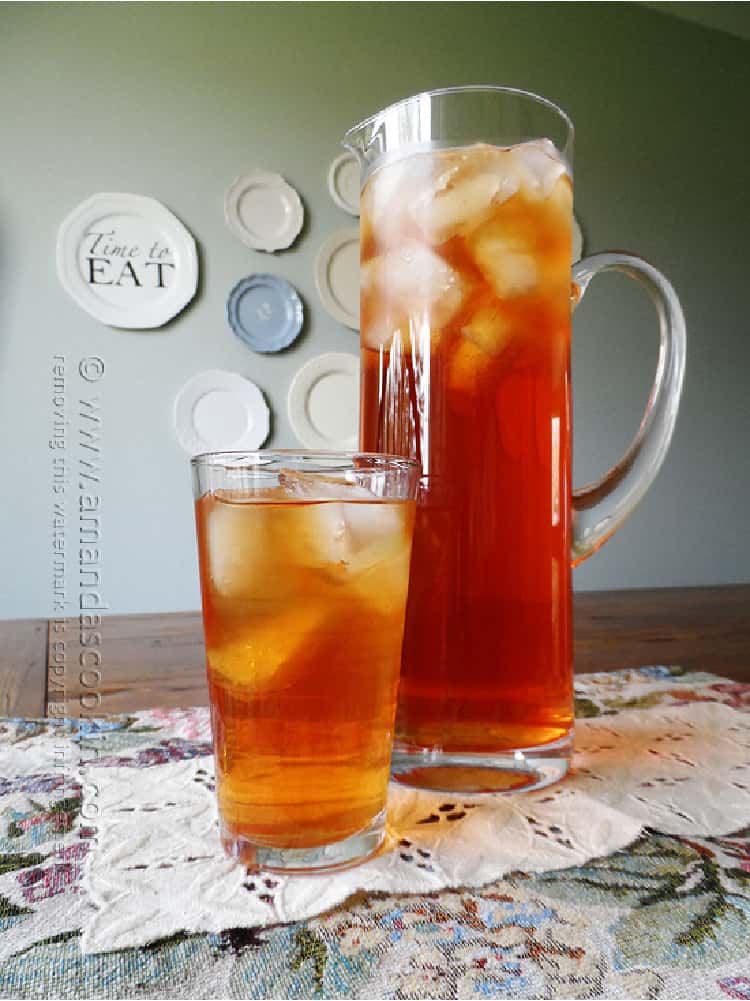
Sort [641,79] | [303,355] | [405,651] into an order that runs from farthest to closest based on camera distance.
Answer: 1. [641,79]
2. [303,355]
3. [405,651]

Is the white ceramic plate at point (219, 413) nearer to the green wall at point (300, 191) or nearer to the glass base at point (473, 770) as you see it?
the green wall at point (300, 191)

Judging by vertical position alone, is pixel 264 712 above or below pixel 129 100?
below

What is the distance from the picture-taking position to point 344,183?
9.20ft

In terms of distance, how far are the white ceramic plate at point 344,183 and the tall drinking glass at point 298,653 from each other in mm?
2563

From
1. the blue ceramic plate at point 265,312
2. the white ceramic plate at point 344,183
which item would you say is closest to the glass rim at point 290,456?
the blue ceramic plate at point 265,312

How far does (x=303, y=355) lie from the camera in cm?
277

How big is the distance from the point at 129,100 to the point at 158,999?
2755 millimetres

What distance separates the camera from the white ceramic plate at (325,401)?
275 centimetres

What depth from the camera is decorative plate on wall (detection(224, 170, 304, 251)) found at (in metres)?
2.66

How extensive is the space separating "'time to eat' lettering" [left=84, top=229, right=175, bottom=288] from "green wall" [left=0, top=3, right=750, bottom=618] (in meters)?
0.12

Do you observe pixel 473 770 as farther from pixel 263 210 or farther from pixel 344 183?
pixel 344 183

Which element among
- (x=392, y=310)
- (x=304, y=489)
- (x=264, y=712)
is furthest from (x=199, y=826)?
(x=392, y=310)

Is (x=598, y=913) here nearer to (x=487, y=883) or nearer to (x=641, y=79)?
(x=487, y=883)

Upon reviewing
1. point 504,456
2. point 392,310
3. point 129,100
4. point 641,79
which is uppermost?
point 641,79
